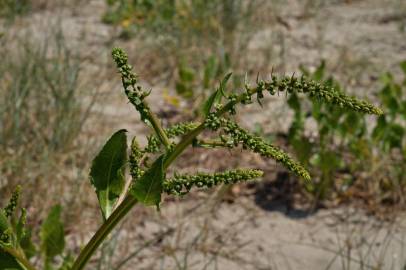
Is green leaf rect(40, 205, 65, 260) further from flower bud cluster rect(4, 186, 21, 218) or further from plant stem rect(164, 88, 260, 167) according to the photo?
plant stem rect(164, 88, 260, 167)

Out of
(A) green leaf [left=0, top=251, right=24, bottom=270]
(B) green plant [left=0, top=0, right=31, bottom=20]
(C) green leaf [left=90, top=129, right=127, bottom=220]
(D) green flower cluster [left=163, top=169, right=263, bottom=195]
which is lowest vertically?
(A) green leaf [left=0, top=251, right=24, bottom=270]

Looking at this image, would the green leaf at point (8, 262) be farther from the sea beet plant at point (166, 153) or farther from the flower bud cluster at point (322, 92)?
the flower bud cluster at point (322, 92)

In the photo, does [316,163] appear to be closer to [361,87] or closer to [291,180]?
[291,180]

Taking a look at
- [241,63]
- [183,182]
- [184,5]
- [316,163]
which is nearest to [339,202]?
[316,163]

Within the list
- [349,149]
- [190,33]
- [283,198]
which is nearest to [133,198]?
[283,198]

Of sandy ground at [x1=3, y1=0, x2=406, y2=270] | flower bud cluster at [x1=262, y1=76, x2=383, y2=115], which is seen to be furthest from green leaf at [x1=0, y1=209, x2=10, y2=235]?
sandy ground at [x1=3, y1=0, x2=406, y2=270]

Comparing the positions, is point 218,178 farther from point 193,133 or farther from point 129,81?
point 129,81

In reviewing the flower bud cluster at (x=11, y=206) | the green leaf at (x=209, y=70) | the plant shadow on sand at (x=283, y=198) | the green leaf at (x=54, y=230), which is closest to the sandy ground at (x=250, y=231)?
the plant shadow on sand at (x=283, y=198)
